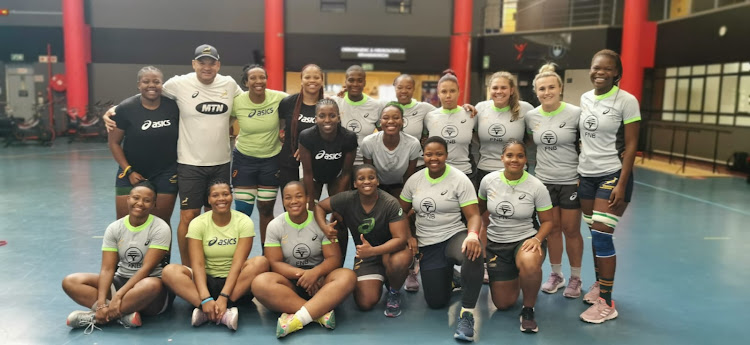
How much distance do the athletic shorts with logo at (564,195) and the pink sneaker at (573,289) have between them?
23.7 inches

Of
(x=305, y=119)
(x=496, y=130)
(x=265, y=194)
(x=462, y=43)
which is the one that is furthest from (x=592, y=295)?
(x=462, y=43)

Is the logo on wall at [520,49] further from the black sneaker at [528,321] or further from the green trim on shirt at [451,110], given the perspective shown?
the black sneaker at [528,321]

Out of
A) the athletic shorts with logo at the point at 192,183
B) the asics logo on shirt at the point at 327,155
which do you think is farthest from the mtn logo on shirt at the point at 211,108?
the asics logo on shirt at the point at 327,155

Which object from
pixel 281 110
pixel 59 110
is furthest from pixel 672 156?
pixel 59 110

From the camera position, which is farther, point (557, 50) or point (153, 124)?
point (557, 50)

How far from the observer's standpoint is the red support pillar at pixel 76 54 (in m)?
16.8

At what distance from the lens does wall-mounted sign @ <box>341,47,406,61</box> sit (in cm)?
1827

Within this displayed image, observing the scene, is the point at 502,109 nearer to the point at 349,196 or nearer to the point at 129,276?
the point at 349,196

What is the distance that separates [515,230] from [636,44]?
40.0 ft

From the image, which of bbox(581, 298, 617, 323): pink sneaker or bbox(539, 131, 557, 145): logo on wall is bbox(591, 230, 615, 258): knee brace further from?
bbox(539, 131, 557, 145): logo on wall

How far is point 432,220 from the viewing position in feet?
14.2

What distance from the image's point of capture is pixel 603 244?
4172 millimetres

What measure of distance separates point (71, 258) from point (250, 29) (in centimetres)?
1384

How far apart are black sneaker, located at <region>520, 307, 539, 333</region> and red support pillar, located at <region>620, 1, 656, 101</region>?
11998 mm
